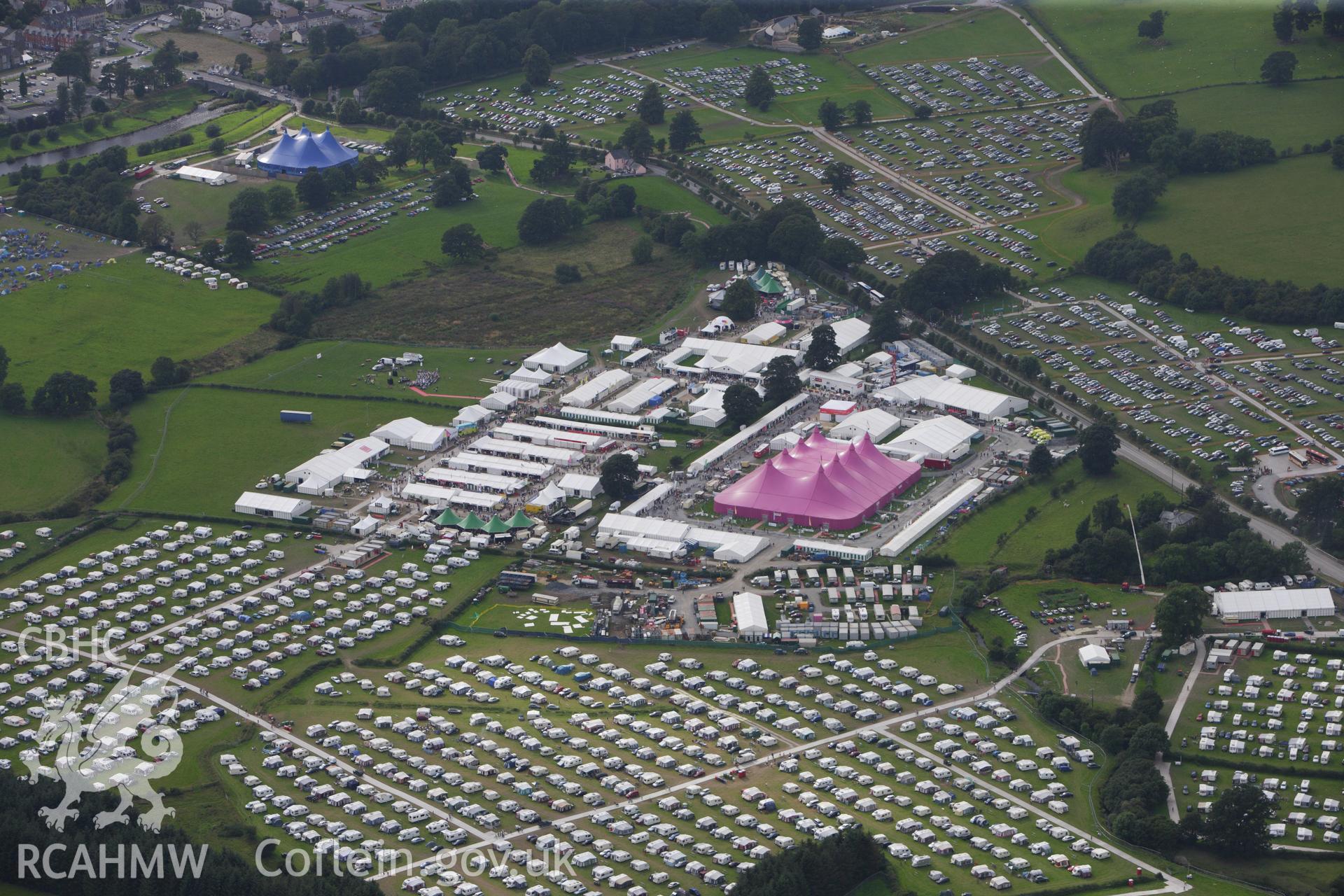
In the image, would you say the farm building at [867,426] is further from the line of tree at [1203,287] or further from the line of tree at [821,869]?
the line of tree at [821,869]

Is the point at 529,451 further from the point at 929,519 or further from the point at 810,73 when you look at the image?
the point at 810,73

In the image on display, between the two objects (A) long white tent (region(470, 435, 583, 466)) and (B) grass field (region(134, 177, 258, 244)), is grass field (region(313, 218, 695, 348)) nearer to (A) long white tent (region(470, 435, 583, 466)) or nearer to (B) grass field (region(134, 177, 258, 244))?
(A) long white tent (region(470, 435, 583, 466))

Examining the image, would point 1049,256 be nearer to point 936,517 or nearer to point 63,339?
point 936,517

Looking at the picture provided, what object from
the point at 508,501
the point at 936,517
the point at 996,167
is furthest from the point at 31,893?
the point at 996,167

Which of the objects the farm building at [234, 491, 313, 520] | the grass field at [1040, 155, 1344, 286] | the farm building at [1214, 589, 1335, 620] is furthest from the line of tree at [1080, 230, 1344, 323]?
the farm building at [234, 491, 313, 520]

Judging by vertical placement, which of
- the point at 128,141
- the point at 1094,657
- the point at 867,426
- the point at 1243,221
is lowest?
the point at 867,426

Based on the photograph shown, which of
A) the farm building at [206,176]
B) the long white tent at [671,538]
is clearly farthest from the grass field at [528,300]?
the long white tent at [671,538]

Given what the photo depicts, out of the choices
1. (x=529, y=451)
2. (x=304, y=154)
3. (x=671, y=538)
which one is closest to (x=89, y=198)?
(x=304, y=154)
